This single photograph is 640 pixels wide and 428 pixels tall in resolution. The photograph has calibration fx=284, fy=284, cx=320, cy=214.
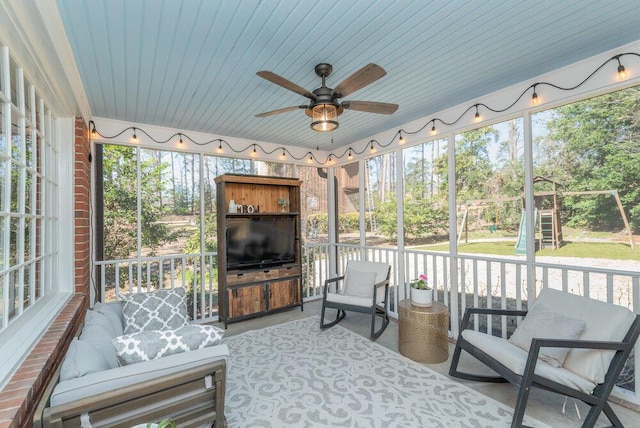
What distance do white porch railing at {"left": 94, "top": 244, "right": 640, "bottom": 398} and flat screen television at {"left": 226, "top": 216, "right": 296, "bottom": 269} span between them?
45cm

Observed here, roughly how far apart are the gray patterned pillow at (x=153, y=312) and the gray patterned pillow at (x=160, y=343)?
0.90 meters

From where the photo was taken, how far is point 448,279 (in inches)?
147

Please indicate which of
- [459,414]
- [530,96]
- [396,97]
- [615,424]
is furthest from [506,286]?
[396,97]

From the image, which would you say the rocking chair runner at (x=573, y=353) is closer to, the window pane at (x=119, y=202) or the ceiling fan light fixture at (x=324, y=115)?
the ceiling fan light fixture at (x=324, y=115)

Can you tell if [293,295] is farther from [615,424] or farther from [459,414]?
[615,424]

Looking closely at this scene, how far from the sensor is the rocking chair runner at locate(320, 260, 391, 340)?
3656mm

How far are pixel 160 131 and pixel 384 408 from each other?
14.2 ft

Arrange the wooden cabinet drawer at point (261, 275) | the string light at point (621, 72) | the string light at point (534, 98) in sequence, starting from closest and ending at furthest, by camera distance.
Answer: the string light at point (621, 72), the string light at point (534, 98), the wooden cabinet drawer at point (261, 275)

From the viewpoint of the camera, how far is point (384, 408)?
7.36 feet

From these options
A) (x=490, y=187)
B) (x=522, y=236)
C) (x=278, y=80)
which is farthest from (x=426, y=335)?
(x=278, y=80)

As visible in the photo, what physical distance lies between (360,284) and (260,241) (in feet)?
5.48

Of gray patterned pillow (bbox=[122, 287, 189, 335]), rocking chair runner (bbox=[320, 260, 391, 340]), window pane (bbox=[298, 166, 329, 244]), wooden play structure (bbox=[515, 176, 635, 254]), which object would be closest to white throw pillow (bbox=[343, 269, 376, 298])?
rocking chair runner (bbox=[320, 260, 391, 340])

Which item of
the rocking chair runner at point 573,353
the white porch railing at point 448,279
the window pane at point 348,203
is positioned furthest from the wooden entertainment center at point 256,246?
the rocking chair runner at point 573,353

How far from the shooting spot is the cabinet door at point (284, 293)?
438 cm
